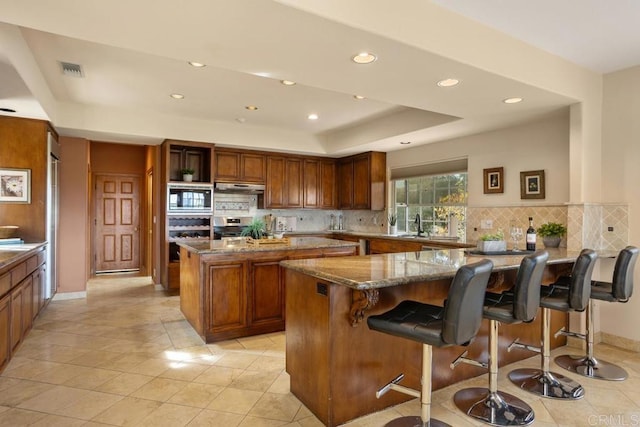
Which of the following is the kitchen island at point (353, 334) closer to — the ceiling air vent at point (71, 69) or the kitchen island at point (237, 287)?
the kitchen island at point (237, 287)

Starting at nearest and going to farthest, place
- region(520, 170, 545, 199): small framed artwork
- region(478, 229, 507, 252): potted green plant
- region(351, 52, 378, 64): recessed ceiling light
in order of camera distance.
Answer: region(351, 52, 378, 64): recessed ceiling light
region(478, 229, 507, 252): potted green plant
region(520, 170, 545, 199): small framed artwork

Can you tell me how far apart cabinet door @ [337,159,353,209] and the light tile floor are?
357 centimetres

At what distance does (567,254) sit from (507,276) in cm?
76

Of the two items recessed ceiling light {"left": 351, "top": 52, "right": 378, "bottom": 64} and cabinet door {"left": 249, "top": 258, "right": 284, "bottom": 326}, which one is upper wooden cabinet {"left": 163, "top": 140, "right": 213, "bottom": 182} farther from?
recessed ceiling light {"left": 351, "top": 52, "right": 378, "bottom": 64}

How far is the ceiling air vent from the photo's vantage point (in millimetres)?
3486

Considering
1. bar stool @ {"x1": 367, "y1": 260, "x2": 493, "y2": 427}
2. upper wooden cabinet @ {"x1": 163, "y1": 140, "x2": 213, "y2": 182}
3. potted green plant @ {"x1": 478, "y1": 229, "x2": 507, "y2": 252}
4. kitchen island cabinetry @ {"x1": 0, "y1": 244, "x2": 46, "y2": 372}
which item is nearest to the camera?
bar stool @ {"x1": 367, "y1": 260, "x2": 493, "y2": 427}

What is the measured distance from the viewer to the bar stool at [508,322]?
2178 millimetres

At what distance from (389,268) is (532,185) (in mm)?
2845

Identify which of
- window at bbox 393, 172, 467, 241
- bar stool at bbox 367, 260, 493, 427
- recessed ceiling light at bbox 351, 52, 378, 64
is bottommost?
bar stool at bbox 367, 260, 493, 427

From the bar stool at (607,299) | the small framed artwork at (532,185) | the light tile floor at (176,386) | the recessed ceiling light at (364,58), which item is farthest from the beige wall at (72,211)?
the bar stool at (607,299)

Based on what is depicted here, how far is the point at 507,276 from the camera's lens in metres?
2.96

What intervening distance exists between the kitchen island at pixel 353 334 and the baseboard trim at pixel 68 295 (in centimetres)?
429

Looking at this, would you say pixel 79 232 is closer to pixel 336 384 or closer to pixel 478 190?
pixel 336 384

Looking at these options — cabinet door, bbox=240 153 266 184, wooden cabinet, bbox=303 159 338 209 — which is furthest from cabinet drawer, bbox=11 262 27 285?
wooden cabinet, bbox=303 159 338 209
